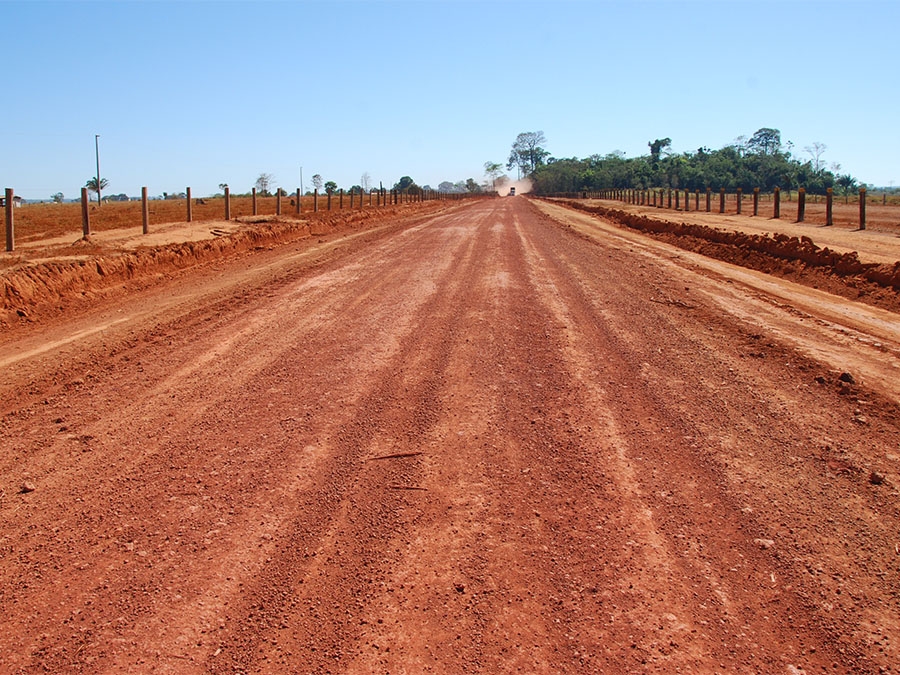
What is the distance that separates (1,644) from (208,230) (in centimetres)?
2061

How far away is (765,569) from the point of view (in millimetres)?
3537

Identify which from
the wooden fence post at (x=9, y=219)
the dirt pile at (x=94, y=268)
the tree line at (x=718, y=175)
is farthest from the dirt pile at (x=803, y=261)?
the tree line at (x=718, y=175)

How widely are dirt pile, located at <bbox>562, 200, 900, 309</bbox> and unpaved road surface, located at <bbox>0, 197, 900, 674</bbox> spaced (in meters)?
4.48

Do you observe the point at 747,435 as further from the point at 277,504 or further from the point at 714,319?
the point at 714,319

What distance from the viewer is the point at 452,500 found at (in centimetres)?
426

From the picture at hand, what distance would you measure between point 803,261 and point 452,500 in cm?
1419

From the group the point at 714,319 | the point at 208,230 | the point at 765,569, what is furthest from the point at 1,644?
the point at 208,230

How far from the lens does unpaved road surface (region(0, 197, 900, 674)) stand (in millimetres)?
3059

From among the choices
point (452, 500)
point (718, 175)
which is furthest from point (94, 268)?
point (718, 175)

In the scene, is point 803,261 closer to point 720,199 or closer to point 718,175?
point 720,199

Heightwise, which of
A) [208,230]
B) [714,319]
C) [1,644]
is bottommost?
[1,644]

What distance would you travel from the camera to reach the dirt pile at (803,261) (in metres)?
12.4

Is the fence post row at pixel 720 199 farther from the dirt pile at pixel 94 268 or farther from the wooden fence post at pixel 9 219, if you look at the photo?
the wooden fence post at pixel 9 219

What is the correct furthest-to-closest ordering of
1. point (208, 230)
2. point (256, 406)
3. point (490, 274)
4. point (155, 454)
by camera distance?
point (208, 230) → point (490, 274) → point (256, 406) → point (155, 454)
